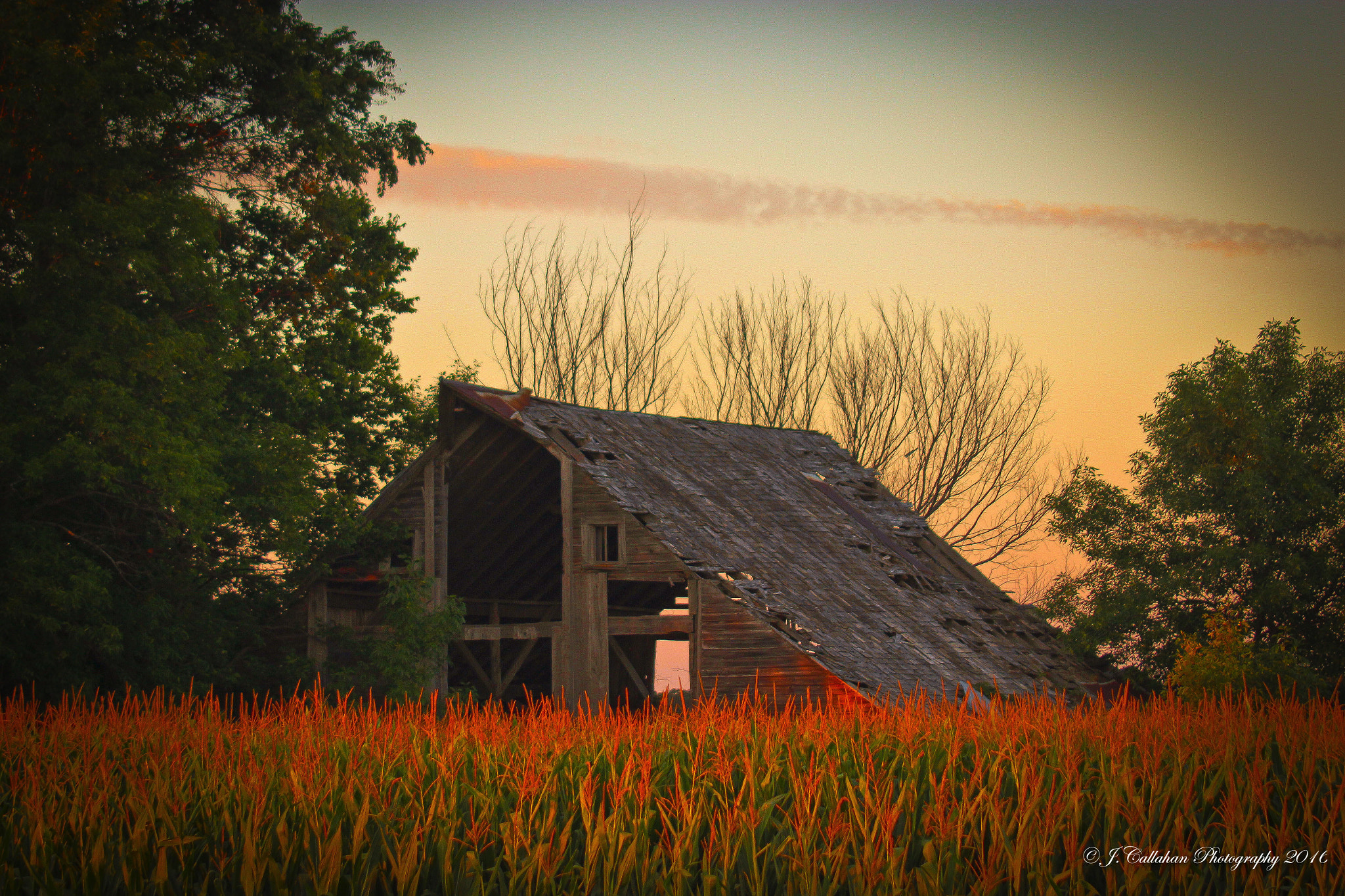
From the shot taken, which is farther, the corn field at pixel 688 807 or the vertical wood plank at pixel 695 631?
the vertical wood plank at pixel 695 631

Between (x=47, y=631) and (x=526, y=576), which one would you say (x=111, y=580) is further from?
(x=526, y=576)

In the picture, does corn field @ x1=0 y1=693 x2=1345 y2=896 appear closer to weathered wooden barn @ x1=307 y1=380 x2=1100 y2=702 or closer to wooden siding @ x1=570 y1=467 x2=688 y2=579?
weathered wooden barn @ x1=307 y1=380 x2=1100 y2=702

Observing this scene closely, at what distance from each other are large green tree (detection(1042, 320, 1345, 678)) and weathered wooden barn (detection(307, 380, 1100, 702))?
2.25 m

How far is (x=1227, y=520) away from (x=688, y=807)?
79.2 ft

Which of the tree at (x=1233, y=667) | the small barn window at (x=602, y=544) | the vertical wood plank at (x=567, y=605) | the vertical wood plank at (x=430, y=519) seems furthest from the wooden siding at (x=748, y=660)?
the tree at (x=1233, y=667)

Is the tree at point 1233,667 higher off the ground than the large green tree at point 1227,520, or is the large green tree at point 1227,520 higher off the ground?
the large green tree at point 1227,520

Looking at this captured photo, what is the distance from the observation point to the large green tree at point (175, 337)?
18594 mm

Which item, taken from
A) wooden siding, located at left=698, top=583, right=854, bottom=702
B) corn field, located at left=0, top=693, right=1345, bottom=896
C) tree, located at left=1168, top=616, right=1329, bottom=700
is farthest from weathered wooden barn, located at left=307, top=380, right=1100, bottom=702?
corn field, located at left=0, top=693, right=1345, bottom=896

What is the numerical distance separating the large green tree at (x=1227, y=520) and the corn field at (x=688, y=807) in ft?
51.8

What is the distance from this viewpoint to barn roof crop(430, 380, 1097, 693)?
19.4m

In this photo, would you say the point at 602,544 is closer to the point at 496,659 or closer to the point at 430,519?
the point at 430,519

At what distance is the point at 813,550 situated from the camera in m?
23.3

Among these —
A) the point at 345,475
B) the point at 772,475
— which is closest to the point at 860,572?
the point at 772,475

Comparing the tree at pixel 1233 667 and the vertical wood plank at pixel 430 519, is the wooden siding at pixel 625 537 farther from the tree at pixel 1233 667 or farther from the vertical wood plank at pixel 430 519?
the tree at pixel 1233 667
